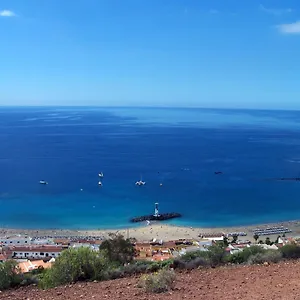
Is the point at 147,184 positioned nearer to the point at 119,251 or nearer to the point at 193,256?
the point at 119,251

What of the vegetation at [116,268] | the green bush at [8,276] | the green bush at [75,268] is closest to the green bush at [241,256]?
the vegetation at [116,268]

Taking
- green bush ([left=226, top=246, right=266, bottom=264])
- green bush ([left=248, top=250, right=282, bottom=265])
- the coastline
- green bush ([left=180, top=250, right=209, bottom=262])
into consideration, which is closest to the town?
the coastline

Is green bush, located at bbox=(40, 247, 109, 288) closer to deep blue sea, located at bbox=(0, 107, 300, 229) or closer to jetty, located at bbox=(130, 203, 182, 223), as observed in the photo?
Result: deep blue sea, located at bbox=(0, 107, 300, 229)

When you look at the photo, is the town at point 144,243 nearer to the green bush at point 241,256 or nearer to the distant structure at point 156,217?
the distant structure at point 156,217

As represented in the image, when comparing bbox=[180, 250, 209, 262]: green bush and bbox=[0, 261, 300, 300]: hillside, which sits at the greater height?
bbox=[0, 261, 300, 300]: hillside

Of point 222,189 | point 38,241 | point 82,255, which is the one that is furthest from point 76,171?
Answer: point 82,255

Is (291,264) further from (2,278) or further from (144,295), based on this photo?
(2,278)
